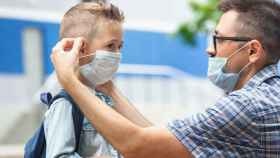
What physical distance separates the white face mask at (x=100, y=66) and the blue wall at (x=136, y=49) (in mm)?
7418

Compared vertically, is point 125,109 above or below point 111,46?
below

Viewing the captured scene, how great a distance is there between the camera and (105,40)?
2434 mm

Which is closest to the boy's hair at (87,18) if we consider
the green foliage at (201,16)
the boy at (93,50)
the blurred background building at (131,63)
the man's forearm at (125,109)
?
the boy at (93,50)

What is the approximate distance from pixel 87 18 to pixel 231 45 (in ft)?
1.94

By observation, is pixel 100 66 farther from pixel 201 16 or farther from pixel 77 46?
pixel 201 16

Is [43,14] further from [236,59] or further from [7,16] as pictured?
[236,59]

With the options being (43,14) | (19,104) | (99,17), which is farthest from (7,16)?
(99,17)

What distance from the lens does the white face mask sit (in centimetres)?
240

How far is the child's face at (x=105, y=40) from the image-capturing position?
2.41 meters

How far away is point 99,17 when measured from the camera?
8.04 ft

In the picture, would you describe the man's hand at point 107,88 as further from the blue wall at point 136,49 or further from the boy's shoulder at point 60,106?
the blue wall at point 136,49

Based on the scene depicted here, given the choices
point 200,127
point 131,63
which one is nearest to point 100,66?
point 200,127

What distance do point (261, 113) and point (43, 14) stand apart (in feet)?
29.1

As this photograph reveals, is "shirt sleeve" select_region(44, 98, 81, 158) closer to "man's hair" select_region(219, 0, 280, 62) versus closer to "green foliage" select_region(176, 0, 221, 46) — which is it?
"man's hair" select_region(219, 0, 280, 62)
